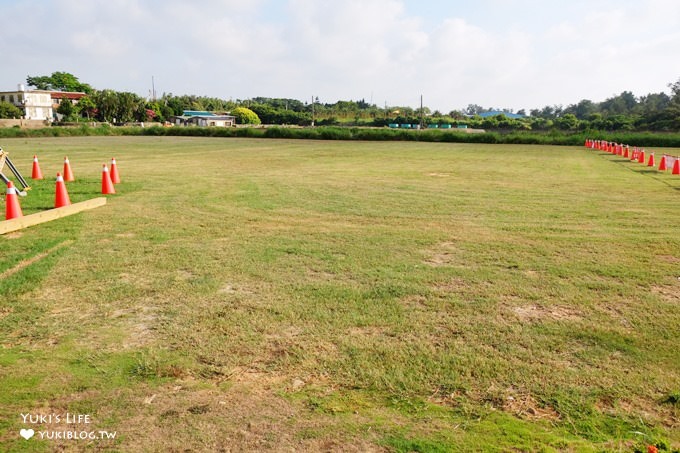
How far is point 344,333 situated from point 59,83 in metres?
128

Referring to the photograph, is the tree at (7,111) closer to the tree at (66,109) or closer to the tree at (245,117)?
the tree at (66,109)

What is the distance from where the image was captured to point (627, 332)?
155 inches

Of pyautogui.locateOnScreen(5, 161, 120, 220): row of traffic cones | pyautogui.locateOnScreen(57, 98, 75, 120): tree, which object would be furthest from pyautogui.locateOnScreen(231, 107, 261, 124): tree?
pyautogui.locateOnScreen(5, 161, 120, 220): row of traffic cones

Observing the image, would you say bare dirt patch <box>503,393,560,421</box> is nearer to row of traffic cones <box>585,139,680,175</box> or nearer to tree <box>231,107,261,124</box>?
row of traffic cones <box>585,139,680,175</box>

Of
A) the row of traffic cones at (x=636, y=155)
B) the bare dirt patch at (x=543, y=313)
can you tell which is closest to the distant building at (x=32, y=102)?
the row of traffic cones at (x=636, y=155)

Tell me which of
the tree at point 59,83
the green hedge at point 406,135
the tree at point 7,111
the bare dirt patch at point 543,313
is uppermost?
the tree at point 59,83

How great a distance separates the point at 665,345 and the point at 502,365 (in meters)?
1.32

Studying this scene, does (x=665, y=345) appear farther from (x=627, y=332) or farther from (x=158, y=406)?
(x=158, y=406)

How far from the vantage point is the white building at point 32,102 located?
89250 millimetres

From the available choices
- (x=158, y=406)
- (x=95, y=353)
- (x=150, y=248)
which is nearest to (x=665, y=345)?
(x=158, y=406)

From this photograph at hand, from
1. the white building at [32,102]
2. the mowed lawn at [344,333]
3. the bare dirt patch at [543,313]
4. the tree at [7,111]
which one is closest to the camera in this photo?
the mowed lawn at [344,333]

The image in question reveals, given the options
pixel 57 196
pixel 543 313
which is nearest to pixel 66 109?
pixel 57 196

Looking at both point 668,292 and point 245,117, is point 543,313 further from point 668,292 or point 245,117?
point 245,117

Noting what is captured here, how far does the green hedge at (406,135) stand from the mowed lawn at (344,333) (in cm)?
3714
